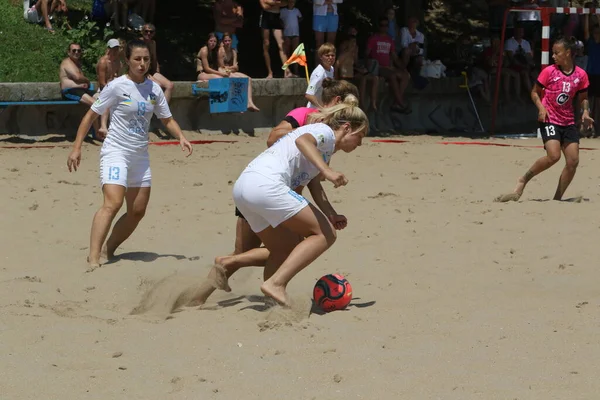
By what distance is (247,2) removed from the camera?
20281 mm

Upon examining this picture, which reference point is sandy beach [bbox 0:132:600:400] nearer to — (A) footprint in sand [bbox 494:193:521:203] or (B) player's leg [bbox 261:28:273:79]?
(A) footprint in sand [bbox 494:193:521:203]

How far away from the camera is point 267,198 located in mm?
6031

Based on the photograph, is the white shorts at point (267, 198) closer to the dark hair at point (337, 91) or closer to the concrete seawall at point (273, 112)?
the dark hair at point (337, 91)

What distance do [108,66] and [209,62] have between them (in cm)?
285

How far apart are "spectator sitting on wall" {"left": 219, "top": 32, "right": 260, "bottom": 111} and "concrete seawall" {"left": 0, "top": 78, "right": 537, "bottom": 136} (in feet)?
1.02

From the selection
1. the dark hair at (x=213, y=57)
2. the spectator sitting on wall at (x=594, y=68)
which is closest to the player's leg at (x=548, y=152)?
the dark hair at (x=213, y=57)

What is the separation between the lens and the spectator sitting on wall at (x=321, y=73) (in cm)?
1179

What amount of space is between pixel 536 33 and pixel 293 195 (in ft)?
→ 53.6

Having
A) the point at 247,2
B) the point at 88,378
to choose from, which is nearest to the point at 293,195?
the point at 88,378

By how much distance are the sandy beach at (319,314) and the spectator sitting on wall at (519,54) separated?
9.00m

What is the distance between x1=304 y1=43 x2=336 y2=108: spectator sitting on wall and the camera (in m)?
11.8

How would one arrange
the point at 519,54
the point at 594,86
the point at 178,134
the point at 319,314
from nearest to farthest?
the point at 319,314 → the point at 178,134 → the point at 594,86 → the point at 519,54

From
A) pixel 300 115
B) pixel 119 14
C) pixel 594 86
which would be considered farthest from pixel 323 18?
pixel 300 115

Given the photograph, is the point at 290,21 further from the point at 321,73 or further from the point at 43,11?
the point at 321,73
